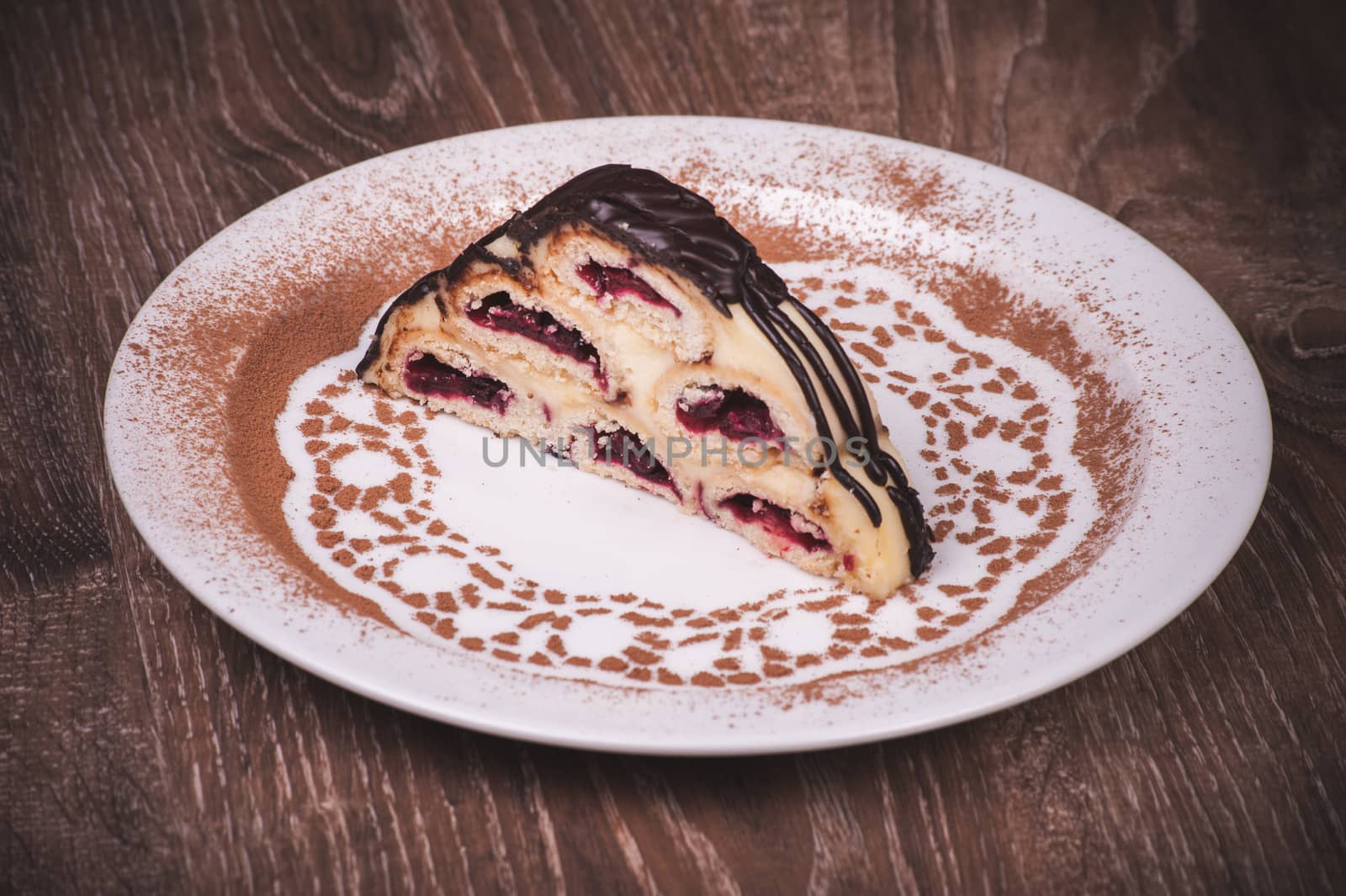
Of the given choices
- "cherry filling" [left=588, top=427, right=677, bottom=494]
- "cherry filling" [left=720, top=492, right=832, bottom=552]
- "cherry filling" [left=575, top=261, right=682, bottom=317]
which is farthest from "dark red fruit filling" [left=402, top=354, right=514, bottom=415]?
"cherry filling" [left=720, top=492, right=832, bottom=552]

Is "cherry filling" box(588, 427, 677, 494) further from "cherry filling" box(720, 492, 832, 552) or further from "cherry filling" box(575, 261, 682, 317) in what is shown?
"cherry filling" box(575, 261, 682, 317)

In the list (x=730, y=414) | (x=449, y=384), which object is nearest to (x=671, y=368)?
(x=730, y=414)

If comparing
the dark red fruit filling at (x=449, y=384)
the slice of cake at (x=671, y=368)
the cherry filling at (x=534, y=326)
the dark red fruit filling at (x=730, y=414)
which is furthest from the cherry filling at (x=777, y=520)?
the dark red fruit filling at (x=449, y=384)

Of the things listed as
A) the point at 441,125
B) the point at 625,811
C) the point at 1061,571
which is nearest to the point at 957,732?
the point at 1061,571

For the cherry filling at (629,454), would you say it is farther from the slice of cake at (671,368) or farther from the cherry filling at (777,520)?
the cherry filling at (777,520)

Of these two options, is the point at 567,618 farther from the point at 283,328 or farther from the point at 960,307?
the point at 960,307

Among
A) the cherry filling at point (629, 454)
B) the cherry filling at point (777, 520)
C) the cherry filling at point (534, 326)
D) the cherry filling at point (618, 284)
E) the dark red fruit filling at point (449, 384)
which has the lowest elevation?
the cherry filling at point (777, 520)

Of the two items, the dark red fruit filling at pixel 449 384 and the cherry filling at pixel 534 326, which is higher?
the cherry filling at pixel 534 326
